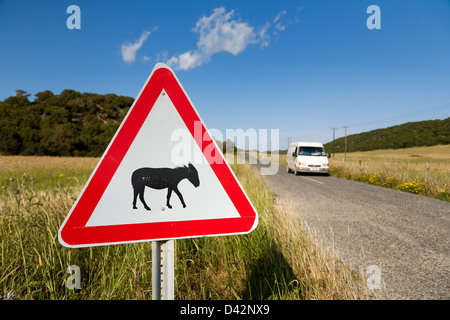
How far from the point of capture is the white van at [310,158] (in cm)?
1630

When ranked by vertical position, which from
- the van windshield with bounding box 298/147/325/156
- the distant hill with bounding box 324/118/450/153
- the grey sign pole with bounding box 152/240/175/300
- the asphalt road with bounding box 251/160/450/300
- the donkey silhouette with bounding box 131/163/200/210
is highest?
the distant hill with bounding box 324/118/450/153

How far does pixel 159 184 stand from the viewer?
129cm

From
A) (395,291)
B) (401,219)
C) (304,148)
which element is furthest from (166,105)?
(304,148)

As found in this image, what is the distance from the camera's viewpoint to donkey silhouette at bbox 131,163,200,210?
1.28m

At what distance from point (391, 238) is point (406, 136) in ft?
326

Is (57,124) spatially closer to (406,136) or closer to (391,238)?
(391,238)

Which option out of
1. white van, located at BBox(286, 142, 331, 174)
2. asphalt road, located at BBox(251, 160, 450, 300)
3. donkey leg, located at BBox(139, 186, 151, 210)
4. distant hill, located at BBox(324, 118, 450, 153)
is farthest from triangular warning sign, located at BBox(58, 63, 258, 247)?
distant hill, located at BBox(324, 118, 450, 153)

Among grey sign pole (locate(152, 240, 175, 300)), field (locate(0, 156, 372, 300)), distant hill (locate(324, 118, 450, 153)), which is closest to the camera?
grey sign pole (locate(152, 240, 175, 300))

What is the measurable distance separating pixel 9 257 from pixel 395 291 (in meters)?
3.82

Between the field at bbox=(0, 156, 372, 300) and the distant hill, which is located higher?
the distant hill

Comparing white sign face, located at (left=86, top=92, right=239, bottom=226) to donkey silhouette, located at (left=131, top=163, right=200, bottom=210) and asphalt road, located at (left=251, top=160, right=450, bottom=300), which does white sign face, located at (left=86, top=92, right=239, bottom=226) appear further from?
asphalt road, located at (left=251, top=160, right=450, bottom=300)

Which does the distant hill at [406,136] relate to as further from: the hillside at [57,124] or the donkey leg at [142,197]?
the donkey leg at [142,197]

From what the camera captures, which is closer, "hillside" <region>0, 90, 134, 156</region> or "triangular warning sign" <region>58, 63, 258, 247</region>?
"triangular warning sign" <region>58, 63, 258, 247</region>

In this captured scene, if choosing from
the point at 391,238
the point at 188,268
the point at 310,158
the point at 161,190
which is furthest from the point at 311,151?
the point at 161,190
